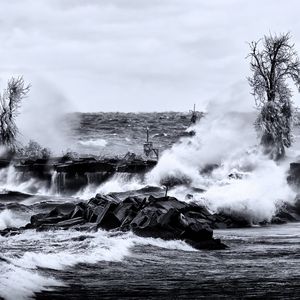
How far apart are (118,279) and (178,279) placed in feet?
3.42

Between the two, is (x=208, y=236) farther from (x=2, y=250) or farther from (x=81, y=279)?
(x=81, y=279)

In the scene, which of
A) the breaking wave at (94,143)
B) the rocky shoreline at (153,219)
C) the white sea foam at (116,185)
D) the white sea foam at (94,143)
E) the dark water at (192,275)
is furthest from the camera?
the breaking wave at (94,143)

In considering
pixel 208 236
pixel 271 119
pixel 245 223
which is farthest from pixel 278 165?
pixel 208 236

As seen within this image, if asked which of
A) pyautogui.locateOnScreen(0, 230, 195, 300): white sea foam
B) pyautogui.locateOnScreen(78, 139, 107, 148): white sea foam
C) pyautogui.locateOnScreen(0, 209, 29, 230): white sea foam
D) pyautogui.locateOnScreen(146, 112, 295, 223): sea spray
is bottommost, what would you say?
pyautogui.locateOnScreen(0, 209, 29, 230): white sea foam

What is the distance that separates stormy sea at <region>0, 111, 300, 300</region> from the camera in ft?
41.5

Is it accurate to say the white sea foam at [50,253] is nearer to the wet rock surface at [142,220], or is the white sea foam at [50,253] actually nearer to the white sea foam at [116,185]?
the wet rock surface at [142,220]

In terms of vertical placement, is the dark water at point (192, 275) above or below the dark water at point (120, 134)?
below

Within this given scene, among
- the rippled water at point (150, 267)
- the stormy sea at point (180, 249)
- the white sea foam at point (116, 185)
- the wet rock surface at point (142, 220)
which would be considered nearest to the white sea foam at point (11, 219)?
the stormy sea at point (180, 249)

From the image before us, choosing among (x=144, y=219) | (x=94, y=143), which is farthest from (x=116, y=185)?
(x=94, y=143)

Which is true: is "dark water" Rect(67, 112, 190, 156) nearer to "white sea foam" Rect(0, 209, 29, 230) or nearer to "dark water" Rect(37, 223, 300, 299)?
"white sea foam" Rect(0, 209, 29, 230)

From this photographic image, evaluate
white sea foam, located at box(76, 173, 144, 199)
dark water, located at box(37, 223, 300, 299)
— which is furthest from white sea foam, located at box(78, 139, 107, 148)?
dark water, located at box(37, 223, 300, 299)

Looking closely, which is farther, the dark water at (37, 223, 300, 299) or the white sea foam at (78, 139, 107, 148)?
the white sea foam at (78, 139, 107, 148)

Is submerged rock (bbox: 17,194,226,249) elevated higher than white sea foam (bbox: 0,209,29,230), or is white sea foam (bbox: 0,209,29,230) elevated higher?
submerged rock (bbox: 17,194,226,249)

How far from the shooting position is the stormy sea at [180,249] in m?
12.7
